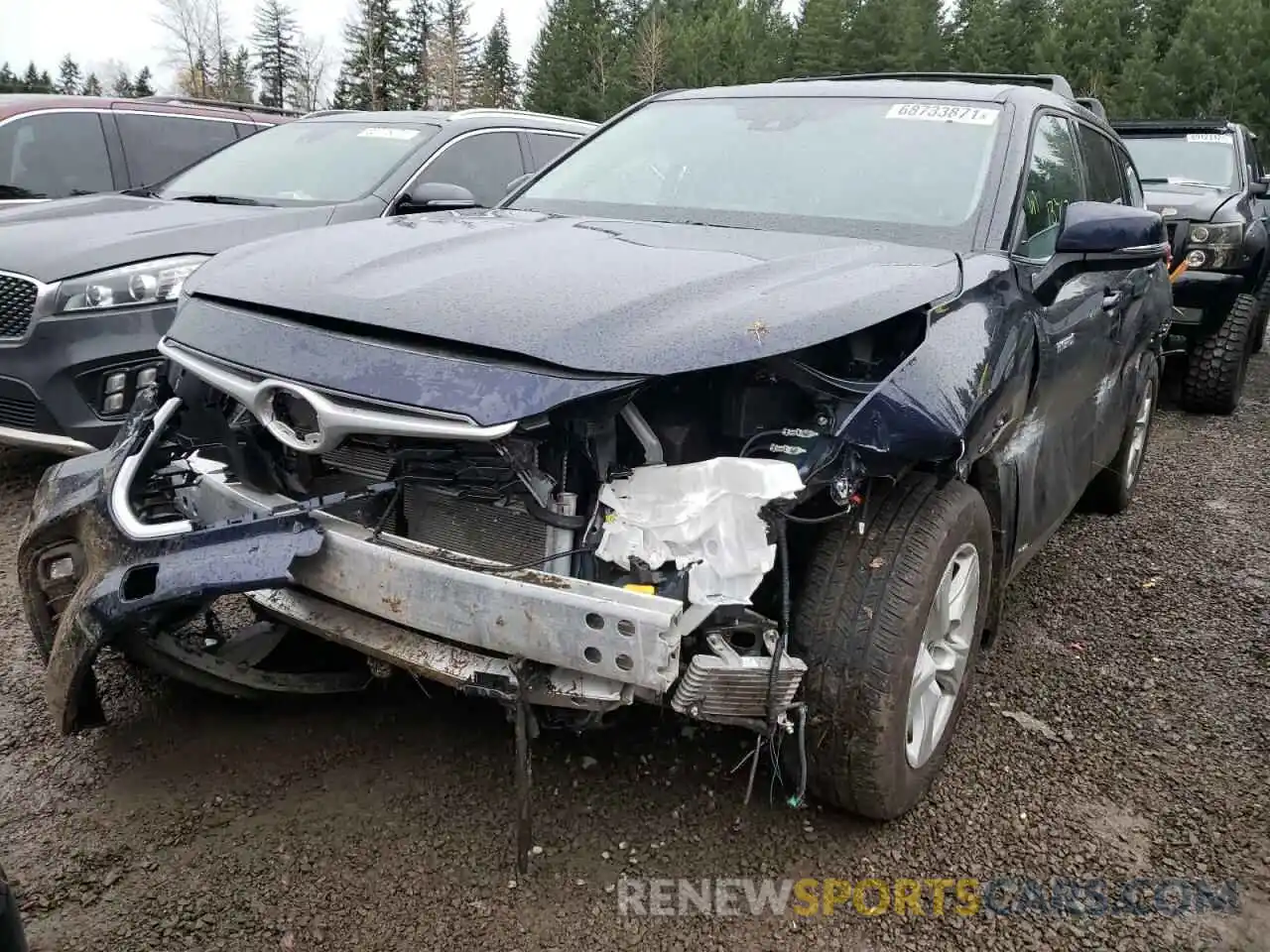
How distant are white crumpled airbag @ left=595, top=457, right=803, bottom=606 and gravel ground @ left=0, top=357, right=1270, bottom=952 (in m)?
0.75

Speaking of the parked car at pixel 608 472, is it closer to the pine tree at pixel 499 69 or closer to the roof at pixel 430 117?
the roof at pixel 430 117

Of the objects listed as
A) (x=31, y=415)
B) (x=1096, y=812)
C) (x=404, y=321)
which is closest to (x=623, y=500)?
(x=404, y=321)

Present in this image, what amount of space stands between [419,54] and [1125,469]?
183 feet

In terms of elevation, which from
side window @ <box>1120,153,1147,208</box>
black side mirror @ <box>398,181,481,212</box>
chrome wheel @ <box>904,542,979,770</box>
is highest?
side window @ <box>1120,153,1147,208</box>

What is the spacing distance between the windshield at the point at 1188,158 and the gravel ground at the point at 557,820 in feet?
18.3

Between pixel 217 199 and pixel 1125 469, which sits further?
pixel 217 199

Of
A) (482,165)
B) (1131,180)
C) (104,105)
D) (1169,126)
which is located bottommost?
(482,165)

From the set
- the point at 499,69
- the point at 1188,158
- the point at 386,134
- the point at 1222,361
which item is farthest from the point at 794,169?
the point at 499,69

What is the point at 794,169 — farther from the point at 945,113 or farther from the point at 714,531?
the point at 714,531

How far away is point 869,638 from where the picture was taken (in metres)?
2.11

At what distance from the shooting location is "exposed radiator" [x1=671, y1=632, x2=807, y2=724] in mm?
1898

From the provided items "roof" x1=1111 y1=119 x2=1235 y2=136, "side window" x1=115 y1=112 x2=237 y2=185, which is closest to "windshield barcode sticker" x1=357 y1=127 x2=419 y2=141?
"side window" x1=115 y1=112 x2=237 y2=185

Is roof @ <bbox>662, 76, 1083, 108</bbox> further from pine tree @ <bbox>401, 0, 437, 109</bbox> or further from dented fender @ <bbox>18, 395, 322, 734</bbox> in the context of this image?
pine tree @ <bbox>401, 0, 437, 109</bbox>

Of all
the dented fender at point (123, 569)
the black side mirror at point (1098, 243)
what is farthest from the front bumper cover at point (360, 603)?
the black side mirror at point (1098, 243)
